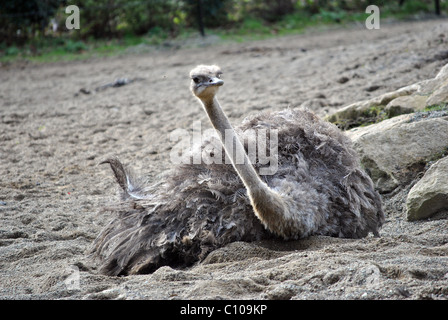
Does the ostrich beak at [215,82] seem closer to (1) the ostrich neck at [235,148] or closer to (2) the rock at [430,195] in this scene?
(1) the ostrich neck at [235,148]

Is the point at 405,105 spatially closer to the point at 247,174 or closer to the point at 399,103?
the point at 399,103

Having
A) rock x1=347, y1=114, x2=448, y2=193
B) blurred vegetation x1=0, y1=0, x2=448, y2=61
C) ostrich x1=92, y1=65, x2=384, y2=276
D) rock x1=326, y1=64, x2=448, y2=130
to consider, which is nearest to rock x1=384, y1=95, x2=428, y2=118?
rock x1=326, y1=64, x2=448, y2=130

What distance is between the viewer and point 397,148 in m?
5.00

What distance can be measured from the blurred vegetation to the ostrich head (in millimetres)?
11169

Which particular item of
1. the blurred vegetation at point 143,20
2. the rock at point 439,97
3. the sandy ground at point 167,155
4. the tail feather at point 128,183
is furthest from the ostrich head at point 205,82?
the blurred vegetation at point 143,20

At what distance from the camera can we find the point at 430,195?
4.29 meters

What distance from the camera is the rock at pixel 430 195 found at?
14.0 feet

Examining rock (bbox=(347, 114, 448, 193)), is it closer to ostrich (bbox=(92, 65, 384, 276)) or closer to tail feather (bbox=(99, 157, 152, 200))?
ostrich (bbox=(92, 65, 384, 276))

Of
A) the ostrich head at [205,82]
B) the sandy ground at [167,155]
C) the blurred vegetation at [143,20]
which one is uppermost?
the blurred vegetation at [143,20]

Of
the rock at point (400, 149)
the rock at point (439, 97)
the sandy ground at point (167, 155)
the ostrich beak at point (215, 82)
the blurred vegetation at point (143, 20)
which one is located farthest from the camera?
the blurred vegetation at point (143, 20)

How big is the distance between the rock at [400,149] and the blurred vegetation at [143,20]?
9.71 m

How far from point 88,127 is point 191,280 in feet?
17.3

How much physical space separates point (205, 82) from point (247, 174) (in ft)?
2.03
